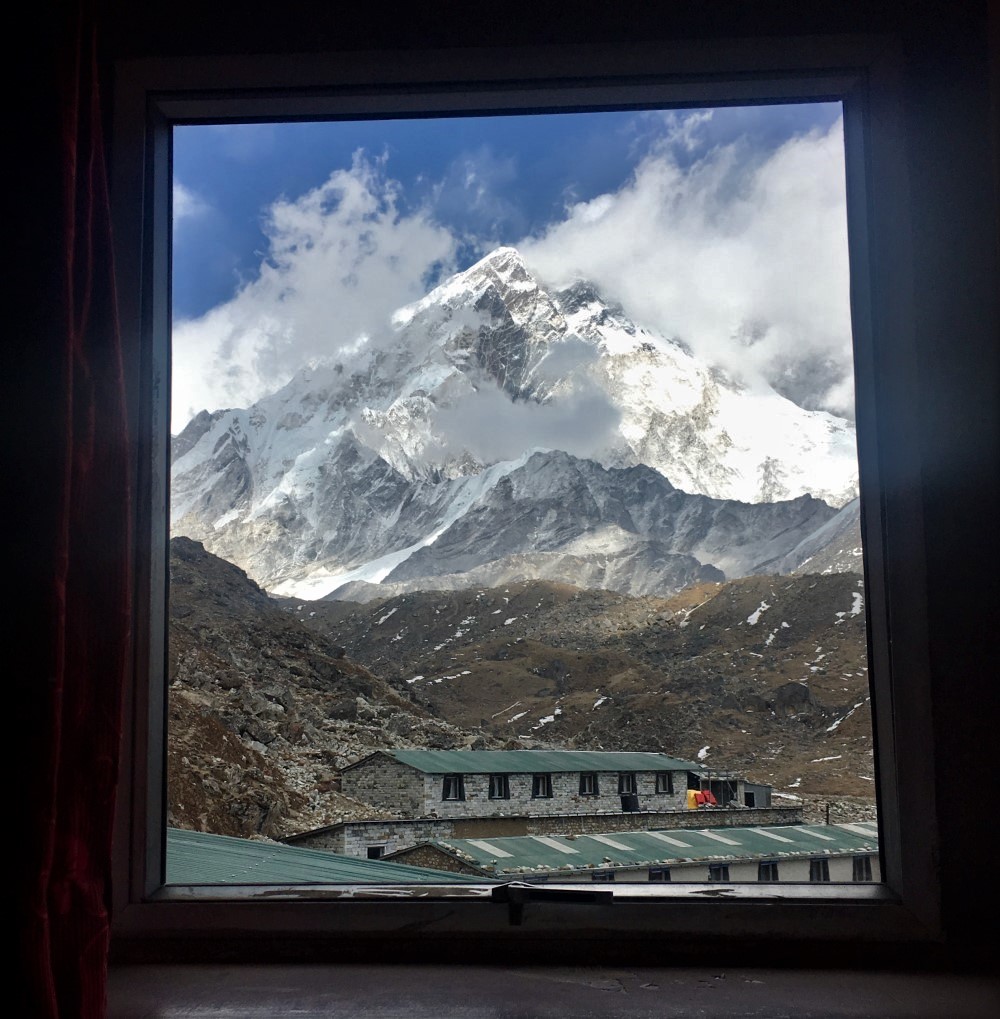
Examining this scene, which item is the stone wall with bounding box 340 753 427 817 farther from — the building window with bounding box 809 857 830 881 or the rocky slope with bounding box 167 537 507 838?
the building window with bounding box 809 857 830 881

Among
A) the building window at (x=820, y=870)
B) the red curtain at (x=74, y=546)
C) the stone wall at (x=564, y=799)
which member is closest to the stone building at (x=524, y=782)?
the stone wall at (x=564, y=799)

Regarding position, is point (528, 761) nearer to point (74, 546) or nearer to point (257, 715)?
point (257, 715)

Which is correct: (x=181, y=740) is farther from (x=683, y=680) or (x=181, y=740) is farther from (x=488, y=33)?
(x=488, y=33)

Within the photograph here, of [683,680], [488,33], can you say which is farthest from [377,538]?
[488,33]

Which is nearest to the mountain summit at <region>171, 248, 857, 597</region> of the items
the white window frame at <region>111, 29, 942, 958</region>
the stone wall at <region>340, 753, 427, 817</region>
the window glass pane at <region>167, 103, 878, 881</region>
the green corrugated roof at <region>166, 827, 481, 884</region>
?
the window glass pane at <region>167, 103, 878, 881</region>

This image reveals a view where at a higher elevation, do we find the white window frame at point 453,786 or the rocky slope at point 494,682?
the rocky slope at point 494,682

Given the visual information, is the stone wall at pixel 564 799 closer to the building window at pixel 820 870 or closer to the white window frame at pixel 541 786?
the white window frame at pixel 541 786

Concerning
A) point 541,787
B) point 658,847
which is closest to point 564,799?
point 541,787
